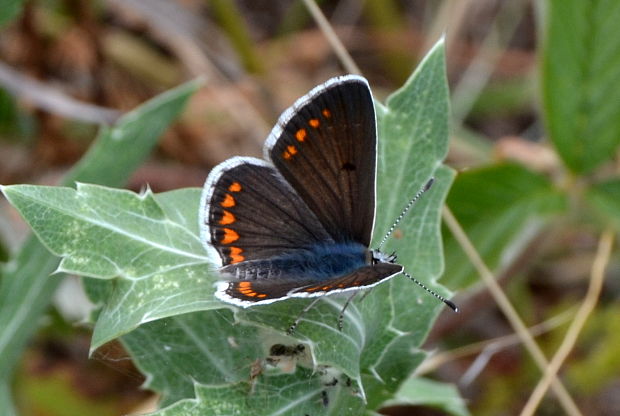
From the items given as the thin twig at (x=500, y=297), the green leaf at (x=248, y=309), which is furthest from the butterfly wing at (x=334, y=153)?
the thin twig at (x=500, y=297)

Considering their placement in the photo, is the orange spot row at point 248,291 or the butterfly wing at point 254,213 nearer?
the orange spot row at point 248,291

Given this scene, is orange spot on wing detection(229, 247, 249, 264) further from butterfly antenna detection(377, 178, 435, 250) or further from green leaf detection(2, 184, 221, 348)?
butterfly antenna detection(377, 178, 435, 250)

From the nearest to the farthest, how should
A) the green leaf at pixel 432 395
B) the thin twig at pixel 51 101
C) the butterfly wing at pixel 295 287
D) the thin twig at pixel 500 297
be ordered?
the butterfly wing at pixel 295 287 < the green leaf at pixel 432 395 < the thin twig at pixel 500 297 < the thin twig at pixel 51 101

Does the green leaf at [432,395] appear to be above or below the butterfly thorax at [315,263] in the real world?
below

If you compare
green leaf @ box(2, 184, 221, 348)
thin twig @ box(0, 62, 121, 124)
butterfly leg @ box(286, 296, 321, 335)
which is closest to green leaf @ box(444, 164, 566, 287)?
butterfly leg @ box(286, 296, 321, 335)

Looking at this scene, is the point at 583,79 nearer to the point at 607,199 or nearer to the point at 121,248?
the point at 607,199

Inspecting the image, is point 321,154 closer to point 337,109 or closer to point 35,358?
point 337,109

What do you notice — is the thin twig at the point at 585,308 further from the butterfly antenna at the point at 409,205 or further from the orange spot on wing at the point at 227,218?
the orange spot on wing at the point at 227,218

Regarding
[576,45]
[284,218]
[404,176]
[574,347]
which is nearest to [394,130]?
[404,176]
